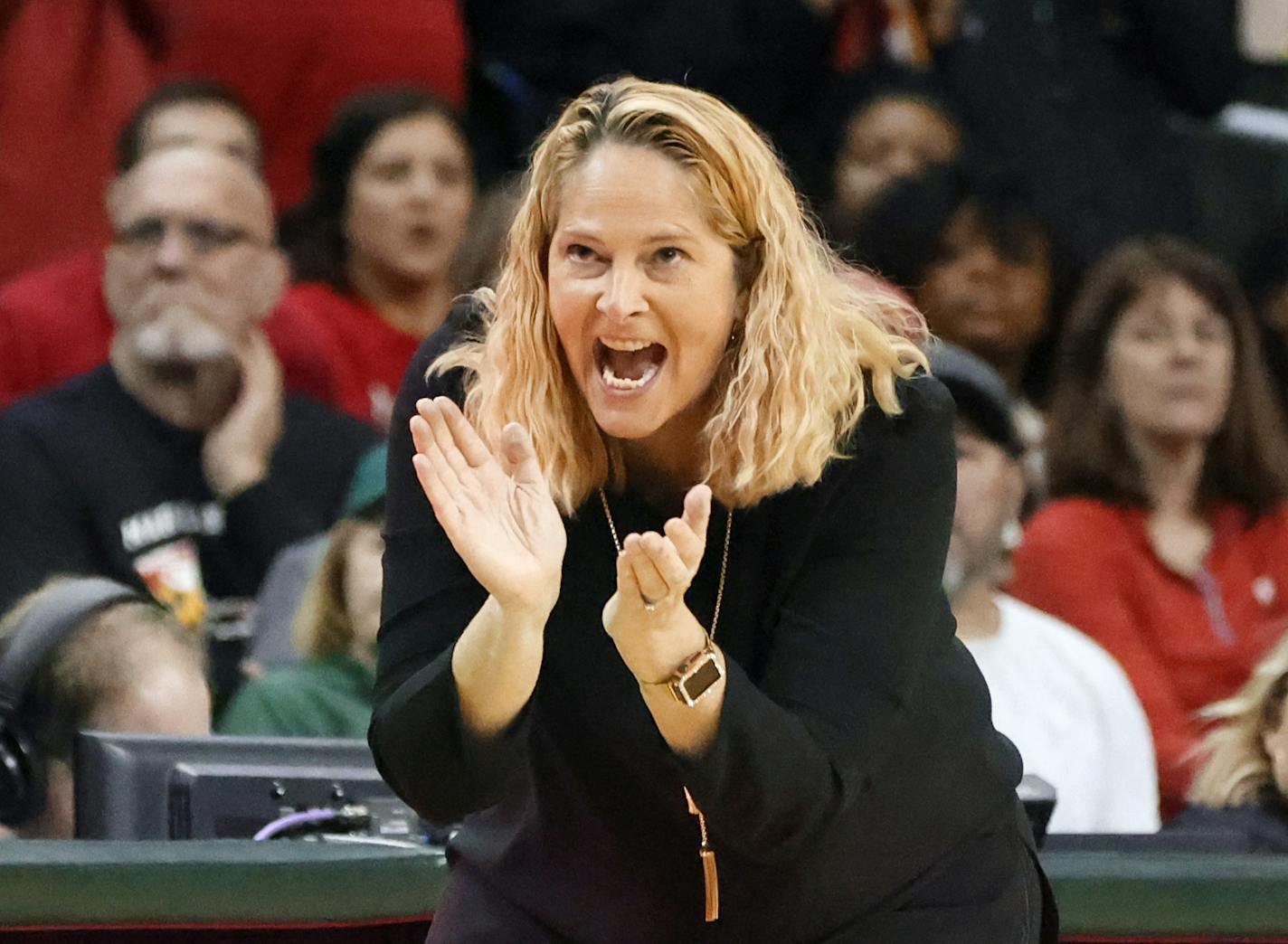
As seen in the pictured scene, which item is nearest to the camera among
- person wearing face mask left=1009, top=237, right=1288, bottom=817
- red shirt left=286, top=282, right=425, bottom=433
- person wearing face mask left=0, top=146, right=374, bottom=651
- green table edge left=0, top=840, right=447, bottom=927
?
green table edge left=0, top=840, right=447, bottom=927

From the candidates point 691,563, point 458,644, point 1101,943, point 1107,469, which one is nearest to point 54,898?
point 458,644

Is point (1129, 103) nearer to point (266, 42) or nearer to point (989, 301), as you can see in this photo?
point (989, 301)

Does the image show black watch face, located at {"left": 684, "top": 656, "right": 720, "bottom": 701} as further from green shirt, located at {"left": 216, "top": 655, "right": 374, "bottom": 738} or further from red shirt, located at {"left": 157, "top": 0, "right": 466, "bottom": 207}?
red shirt, located at {"left": 157, "top": 0, "right": 466, "bottom": 207}

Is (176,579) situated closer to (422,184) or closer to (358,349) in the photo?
(358,349)

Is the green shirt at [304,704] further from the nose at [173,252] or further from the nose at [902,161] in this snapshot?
the nose at [902,161]

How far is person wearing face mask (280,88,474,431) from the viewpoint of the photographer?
497cm

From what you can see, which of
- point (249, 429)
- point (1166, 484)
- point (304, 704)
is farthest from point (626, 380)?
point (1166, 484)

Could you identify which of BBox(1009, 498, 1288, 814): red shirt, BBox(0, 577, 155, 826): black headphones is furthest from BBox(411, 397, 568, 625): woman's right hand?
BBox(1009, 498, 1288, 814): red shirt

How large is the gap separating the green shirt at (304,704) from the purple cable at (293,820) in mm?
855

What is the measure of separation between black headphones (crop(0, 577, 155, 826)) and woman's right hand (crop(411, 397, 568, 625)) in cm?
102

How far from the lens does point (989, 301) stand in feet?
17.1

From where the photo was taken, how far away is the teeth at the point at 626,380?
1.86 m

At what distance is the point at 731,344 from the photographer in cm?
197

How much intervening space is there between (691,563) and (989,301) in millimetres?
3590
